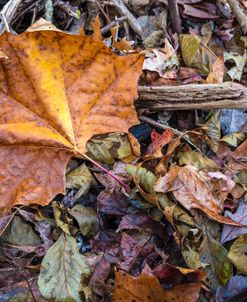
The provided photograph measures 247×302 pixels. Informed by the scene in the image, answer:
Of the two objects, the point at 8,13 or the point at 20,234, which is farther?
the point at 8,13

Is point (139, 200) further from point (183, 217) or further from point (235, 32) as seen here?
point (235, 32)

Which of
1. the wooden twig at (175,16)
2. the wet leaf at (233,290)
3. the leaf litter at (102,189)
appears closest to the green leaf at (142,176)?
the leaf litter at (102,189)

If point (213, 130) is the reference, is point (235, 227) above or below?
below

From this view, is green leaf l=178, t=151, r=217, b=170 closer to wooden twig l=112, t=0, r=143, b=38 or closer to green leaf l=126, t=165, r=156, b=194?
green leaf l=126, t=165, r=156, b=194

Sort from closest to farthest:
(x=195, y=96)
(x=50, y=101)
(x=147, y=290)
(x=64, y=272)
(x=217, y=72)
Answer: (x=147, y=290), (x=64, y=272), (x=50, y=101), (x=195, y=96), (x=217, y=72)

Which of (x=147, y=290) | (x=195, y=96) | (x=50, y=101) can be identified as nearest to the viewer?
(x=147, y=290)

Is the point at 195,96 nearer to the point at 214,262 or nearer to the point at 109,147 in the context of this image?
the point at 109,147

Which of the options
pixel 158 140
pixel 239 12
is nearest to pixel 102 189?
pixel 158 140
